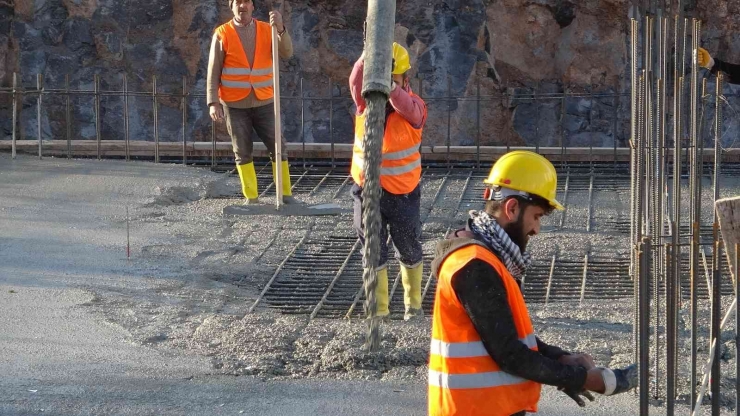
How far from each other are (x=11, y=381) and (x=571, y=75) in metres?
10.4

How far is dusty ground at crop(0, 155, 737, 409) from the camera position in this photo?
6.00 meters

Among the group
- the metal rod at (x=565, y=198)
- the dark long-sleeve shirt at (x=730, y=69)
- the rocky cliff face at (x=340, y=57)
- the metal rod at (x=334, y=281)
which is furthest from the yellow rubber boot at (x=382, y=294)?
the dark long-sleeve shirt at (x=730, y=69)

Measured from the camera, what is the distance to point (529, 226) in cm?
356

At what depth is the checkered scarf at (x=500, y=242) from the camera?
348 centimetres

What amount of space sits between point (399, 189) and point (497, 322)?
3.38 m

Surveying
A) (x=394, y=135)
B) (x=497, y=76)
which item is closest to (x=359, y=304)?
(x=394, y=135)

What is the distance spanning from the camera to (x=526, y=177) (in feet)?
11.8

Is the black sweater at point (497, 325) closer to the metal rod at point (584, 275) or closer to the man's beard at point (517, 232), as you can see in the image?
the man's beard at point (517, 232)

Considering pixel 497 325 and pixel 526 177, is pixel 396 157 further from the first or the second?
pixel 497 325

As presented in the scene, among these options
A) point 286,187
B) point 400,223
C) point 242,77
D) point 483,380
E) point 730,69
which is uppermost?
point 242,77

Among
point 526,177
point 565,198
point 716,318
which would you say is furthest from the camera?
point 565,198

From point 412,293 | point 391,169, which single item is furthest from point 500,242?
→ point 412,293

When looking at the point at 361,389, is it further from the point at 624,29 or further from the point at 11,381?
the point at 624,29

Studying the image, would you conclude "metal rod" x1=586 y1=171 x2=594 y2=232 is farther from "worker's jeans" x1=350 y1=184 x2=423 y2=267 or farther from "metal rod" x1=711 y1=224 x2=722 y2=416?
"metal rod" x1=711 y1=224 x2=722 y2=416
